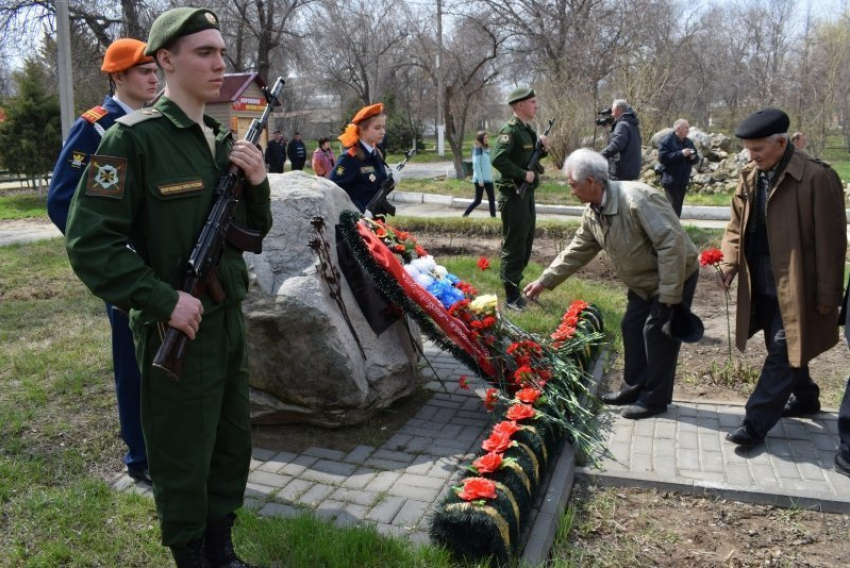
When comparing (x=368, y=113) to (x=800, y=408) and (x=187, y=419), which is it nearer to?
(x=800, y=408)

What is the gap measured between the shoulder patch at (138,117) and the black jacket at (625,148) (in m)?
7.93

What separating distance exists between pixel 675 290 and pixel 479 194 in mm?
10569

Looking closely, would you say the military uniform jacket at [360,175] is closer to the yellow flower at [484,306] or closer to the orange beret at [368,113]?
the orange beret at [368,113]

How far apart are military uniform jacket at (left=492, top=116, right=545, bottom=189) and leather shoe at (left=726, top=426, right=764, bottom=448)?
3437mm

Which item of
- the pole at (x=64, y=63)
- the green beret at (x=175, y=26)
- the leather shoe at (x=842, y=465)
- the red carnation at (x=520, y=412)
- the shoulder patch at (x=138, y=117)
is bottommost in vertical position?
the leather shoe at (x=842, y=465)

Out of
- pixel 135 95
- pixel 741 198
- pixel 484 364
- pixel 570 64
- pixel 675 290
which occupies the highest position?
pixel 570 64

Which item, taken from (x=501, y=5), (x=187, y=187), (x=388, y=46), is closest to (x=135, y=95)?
(x=187, y=187)

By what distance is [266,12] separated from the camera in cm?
3145

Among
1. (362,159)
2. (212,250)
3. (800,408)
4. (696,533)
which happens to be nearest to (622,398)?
(800,408)

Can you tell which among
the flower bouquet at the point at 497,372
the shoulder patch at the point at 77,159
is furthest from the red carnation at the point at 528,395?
the shoulder patch at the point at 77,159

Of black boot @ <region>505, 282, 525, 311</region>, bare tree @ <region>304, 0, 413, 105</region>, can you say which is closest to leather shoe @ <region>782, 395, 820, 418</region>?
black boot @ <region>505, 282, 525, 311</region>

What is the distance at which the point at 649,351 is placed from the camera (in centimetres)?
459

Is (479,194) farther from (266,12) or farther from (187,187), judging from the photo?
(266,12)

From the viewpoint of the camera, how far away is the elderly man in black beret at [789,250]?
3.88 metres
